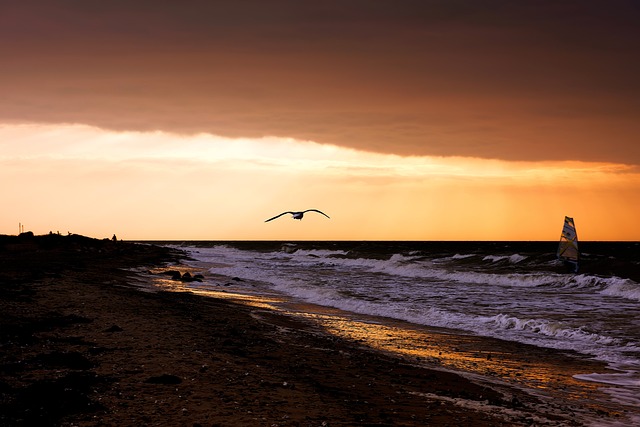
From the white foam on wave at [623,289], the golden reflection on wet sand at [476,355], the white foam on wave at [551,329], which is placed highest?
the white foam on wave at [623,289]

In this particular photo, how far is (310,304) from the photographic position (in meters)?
25.6

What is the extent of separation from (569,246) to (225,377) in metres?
51.9

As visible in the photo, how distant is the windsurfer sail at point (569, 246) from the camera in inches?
2163

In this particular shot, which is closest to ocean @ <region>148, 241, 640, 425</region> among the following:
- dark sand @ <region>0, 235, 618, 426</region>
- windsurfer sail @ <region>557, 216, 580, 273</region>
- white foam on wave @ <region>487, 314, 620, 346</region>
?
white foam on wave @ <region>487, 314, 620, 346</region>

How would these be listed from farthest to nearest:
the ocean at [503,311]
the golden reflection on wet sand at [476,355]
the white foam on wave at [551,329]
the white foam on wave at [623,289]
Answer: the white foam on wave at [623,289] → the white foam on wave at [551,329] → the ocean at [503,311] → the golden reflection on wet sand at [476,355]

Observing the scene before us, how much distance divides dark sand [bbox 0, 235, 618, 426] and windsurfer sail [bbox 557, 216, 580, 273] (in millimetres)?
42792

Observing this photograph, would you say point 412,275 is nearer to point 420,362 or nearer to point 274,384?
point 420,362

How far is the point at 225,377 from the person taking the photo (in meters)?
10.1

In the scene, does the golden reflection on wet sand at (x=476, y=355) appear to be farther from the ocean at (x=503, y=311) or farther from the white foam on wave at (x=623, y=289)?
the white foam on wave at (x=623, y=289)

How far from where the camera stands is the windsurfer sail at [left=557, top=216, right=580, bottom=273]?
54938 mm

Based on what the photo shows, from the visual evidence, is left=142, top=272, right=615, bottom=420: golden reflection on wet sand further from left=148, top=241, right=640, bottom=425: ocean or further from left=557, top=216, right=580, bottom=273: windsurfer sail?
left=557, top=216, right=580, bottom=273: windsurfer sail

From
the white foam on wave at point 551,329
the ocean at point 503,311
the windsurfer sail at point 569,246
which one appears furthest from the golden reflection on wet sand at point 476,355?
the windsurfer sail at point 569,246

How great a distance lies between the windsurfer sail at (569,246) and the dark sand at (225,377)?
140 feet

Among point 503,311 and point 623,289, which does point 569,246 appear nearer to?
point 623,289
